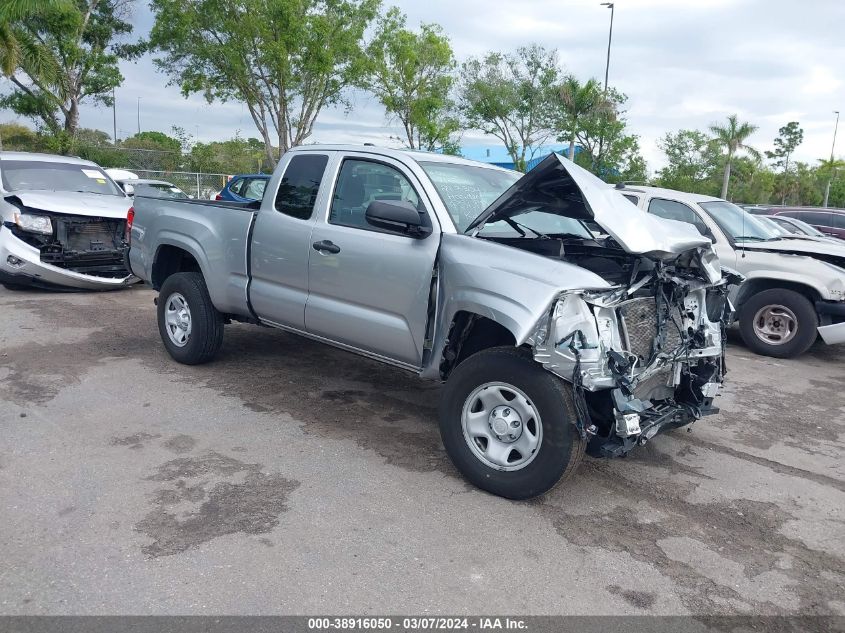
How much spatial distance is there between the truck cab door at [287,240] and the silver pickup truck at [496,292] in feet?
0.05

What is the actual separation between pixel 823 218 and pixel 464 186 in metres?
15.2

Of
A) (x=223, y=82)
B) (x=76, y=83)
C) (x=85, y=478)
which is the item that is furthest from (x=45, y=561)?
(x=76, y=83)

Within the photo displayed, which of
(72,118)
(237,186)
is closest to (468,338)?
(237,186)

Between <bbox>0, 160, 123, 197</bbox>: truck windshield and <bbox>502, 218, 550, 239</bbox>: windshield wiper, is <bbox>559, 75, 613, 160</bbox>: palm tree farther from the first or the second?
<bbox>502, 218, 550, 239</bbox>: windshield wiper

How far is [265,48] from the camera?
2191 centimetres

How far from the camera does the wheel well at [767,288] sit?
7.72m

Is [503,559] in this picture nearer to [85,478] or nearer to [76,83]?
[85,478]

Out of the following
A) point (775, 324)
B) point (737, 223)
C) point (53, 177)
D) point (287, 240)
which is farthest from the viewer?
point (53, 177)

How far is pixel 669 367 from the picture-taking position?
4203mm

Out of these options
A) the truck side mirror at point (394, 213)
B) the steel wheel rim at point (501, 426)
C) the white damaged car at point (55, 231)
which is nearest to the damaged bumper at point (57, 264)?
the white damaged car at point (55, 231)

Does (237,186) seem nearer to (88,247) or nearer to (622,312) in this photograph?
(88,247)

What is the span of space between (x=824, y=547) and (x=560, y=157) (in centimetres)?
253

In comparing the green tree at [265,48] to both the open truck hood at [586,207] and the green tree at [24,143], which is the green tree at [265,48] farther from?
the open truck hood at [586,207]

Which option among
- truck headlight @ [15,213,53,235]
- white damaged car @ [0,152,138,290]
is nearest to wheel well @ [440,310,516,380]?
white damaged car @ [0,152,138,290]
